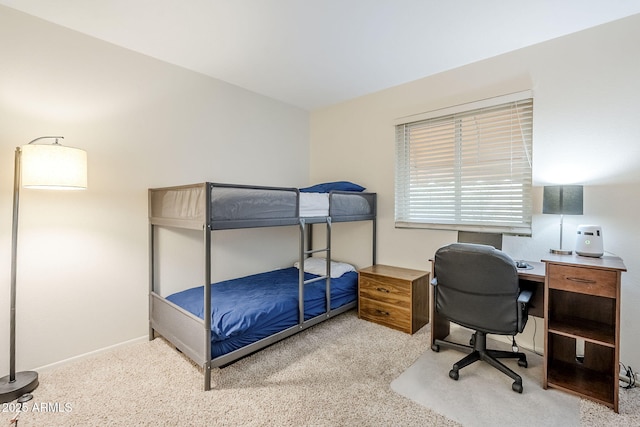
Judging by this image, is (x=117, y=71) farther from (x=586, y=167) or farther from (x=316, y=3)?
(x=586, y=167)

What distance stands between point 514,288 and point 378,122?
88.9 inches

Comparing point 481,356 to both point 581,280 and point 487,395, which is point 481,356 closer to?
point 487,395

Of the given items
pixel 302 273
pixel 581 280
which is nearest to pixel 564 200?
pixel 581 280

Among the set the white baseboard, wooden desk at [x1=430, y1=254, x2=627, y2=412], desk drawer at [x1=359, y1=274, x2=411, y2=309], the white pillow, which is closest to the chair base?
wooden desk at [x1=430, y1=254, x2=627, y2=412]

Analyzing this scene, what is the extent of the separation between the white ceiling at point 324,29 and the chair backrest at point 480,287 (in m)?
1.63

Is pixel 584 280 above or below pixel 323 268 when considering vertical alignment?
above

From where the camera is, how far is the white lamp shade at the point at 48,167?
Answer: 181 cm

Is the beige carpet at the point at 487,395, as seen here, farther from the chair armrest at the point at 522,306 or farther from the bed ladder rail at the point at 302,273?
the bed ladder rail at the point at 302,273

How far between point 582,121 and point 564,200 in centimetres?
69

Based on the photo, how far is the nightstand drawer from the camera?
277cm

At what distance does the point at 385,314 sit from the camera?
290 cm

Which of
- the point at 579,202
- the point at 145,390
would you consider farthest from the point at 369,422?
the point at 579,202

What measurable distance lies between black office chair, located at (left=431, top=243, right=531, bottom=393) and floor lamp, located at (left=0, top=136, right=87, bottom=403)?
2534 mm

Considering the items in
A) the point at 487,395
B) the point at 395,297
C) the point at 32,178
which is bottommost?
the point at 487,395
